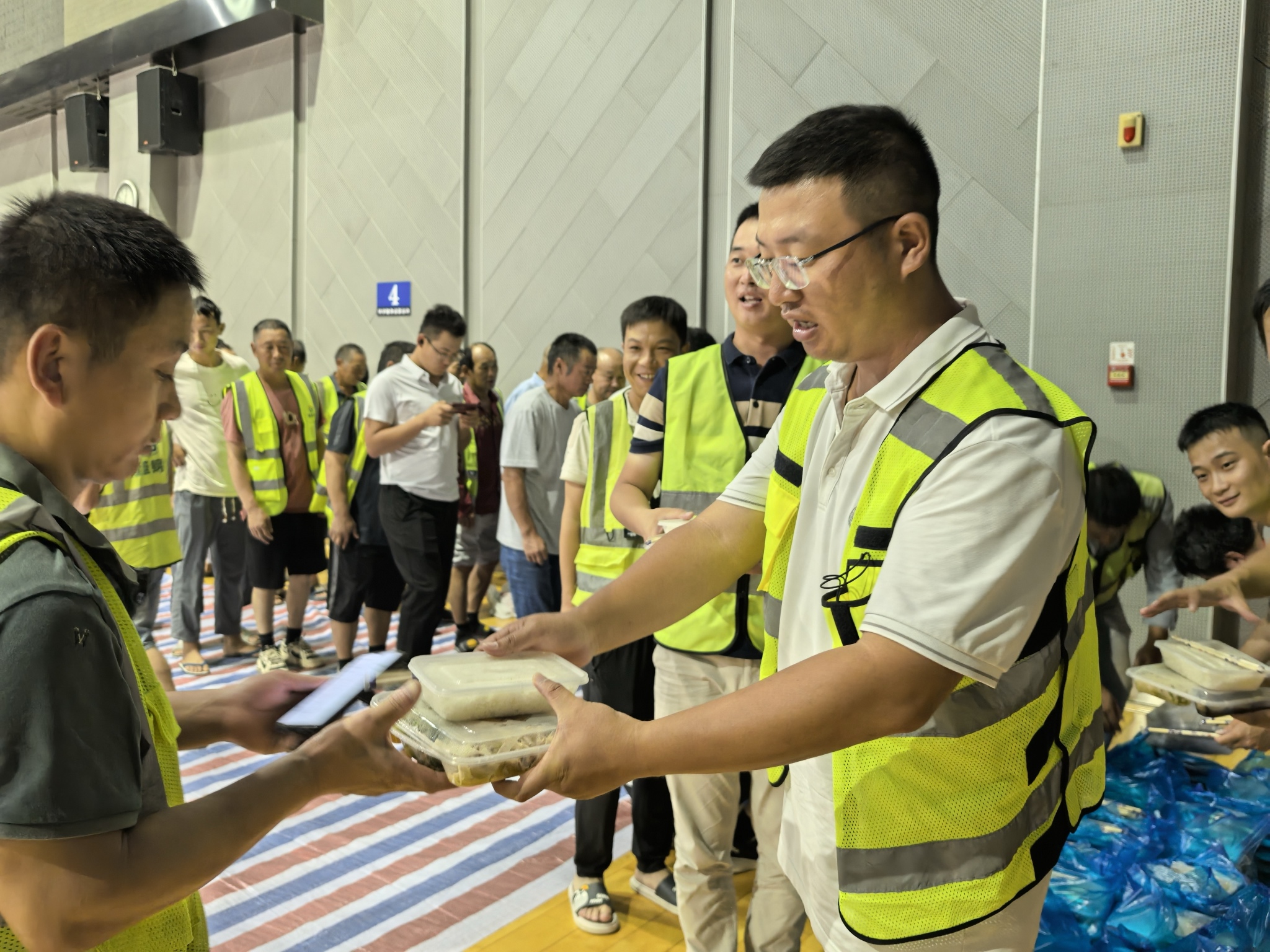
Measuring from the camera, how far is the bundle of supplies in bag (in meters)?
1.34

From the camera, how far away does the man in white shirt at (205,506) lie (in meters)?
5.23

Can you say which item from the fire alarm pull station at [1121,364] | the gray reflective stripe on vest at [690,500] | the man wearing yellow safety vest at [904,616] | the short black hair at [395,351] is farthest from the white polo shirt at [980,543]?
the short black hair at [395,351]

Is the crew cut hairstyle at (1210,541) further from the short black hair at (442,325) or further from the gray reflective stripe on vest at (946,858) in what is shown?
the short black hair at (442,325)

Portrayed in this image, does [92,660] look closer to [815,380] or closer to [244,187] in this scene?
[815,380]

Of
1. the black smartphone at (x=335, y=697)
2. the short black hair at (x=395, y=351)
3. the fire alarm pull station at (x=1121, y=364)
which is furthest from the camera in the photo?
the short black hair at (x=395, y=351)

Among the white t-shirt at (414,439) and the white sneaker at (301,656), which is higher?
the white t-shirt at (414,439)

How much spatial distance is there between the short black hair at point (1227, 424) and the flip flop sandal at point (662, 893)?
91.3 inches

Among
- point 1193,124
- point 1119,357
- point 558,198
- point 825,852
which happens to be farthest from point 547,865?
point 558,198

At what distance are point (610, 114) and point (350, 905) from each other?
6.04m

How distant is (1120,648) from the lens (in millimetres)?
3770

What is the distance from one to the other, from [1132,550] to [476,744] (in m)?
3.16

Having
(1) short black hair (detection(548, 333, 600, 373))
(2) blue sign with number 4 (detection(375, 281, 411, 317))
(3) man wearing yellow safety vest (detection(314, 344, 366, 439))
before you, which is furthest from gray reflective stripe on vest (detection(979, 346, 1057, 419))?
(2) blue sign with number 4 (detection(375, 281, 411, 317))

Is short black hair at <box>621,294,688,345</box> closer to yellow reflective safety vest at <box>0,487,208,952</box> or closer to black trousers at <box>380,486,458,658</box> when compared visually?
black trousers at <box>380,486,458,658</box>

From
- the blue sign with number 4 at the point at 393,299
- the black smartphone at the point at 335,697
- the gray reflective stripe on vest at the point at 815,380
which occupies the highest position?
the blue sign with number 4 at the point at 393,299
